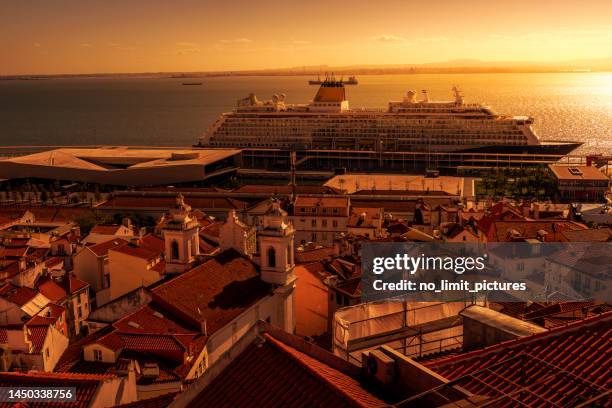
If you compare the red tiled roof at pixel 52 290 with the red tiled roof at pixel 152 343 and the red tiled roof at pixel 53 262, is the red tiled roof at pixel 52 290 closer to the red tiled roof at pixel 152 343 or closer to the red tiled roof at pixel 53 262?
the red tiled roof at pixel 53 262

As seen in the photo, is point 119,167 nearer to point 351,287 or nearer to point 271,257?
point 351,287

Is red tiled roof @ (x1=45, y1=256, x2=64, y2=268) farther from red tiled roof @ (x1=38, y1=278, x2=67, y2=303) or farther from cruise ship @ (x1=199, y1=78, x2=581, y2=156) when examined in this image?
cruise ship @ (x1=199, y1=78, x2=581, y2=156)

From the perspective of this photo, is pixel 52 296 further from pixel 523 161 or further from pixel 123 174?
pixel 523 161

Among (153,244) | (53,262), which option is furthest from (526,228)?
(53,262)

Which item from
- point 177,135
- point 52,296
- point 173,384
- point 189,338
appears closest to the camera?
point 173,384

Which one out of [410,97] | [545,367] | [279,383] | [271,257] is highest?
[410,97]

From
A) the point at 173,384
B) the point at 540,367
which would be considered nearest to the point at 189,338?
the point at 173,384

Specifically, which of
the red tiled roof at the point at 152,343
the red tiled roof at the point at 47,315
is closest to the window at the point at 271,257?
the red tiled roof at the point at 152,343
